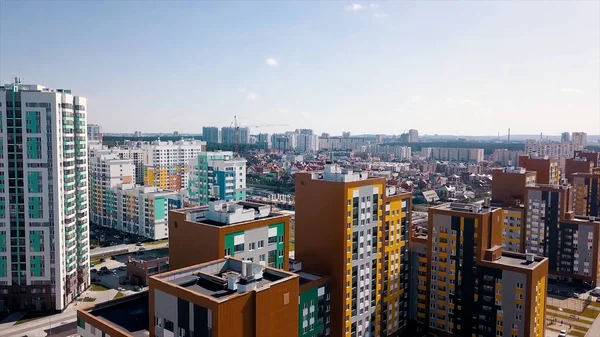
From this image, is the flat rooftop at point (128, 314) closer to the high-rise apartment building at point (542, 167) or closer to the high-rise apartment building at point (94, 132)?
the high-rise apartment building at point (542, 167)

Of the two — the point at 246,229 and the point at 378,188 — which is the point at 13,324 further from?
the point at 378,188

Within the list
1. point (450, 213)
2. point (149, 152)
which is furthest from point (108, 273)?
point (149, 152)

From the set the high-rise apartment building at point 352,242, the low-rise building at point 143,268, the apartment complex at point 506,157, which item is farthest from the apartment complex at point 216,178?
the apartment complex at point 506,157

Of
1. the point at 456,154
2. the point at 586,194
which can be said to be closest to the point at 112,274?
the point at 586,194

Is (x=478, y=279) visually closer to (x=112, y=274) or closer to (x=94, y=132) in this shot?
(x=112, y=274)

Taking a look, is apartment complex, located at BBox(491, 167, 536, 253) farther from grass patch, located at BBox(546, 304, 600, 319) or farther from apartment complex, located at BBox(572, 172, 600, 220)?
apartment complex, located at BBox(572, 172, 600, 220)

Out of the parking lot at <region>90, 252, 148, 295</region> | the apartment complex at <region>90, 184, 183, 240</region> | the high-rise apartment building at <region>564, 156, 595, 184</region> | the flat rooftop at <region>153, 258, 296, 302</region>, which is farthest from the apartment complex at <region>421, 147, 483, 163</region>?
the flat rooftop at <region>153, 258, 296, 302</region>
